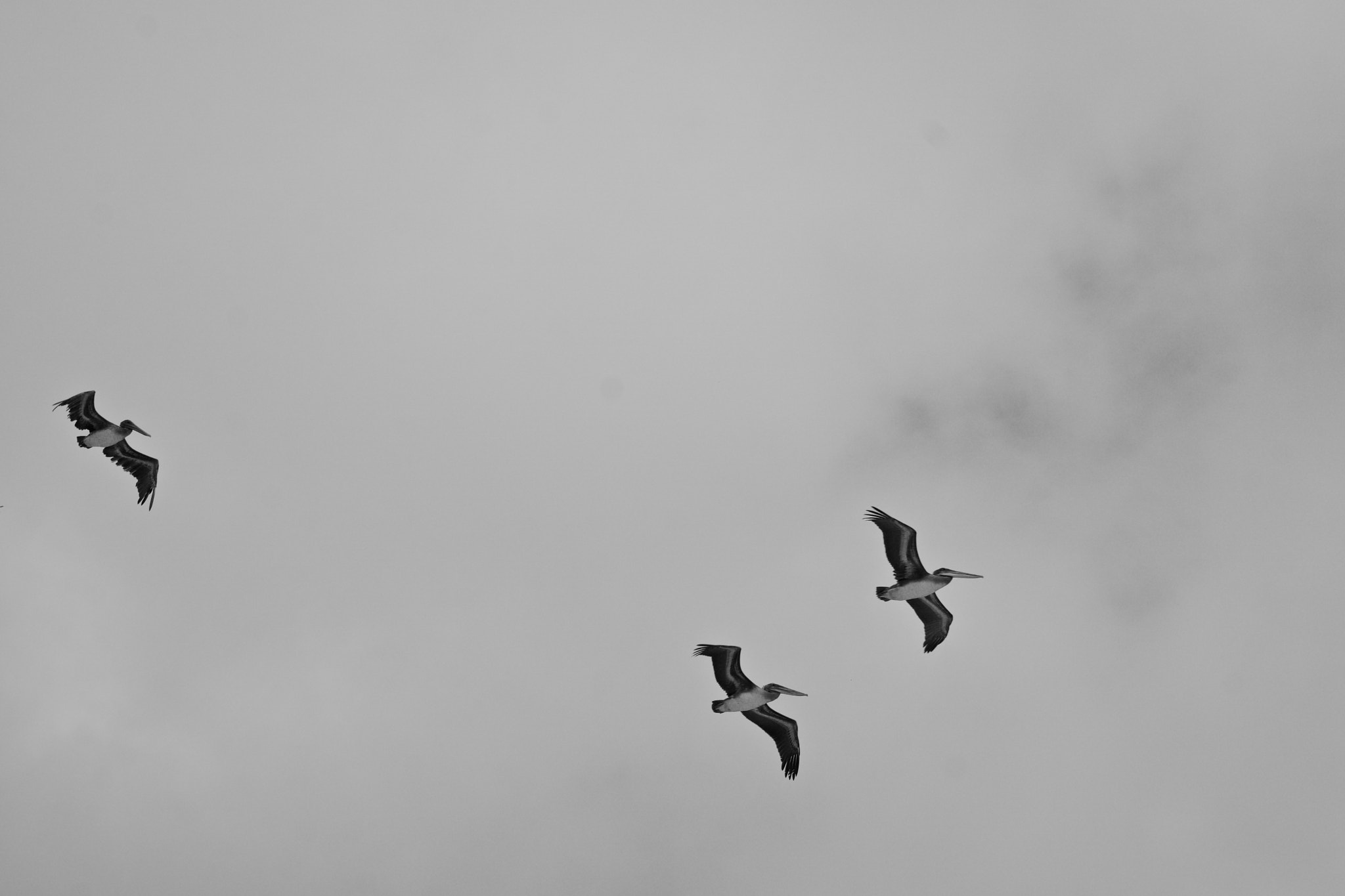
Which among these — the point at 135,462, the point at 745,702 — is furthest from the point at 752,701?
the point at 135,462

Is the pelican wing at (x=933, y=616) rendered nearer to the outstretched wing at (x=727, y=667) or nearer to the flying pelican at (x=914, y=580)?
the flying pelican at (x=914, y=580)

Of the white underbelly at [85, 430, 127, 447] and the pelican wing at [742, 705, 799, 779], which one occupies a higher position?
the white underbelly at [85, 430, 127, 447]


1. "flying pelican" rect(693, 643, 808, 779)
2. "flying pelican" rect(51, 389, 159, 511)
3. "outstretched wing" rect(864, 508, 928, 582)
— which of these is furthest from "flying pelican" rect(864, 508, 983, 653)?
"flying pelican" rect(51, 389, 159, 511)

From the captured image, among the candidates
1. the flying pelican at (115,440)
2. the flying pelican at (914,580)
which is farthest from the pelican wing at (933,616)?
the flying pelican at (115,440)

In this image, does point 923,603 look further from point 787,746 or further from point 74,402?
point 74,402

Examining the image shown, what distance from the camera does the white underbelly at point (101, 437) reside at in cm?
4484

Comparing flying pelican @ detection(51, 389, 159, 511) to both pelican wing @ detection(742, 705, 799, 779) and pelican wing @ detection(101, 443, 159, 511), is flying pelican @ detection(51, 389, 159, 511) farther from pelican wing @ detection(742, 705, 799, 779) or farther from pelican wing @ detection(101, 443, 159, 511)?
pelican wing @ detection(742, 705, 799, 779)

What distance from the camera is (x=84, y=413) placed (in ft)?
144

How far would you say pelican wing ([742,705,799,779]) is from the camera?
136 ft

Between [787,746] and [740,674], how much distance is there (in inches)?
129

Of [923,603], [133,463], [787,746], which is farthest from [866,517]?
[133,463]

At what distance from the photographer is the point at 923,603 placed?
1656 inches

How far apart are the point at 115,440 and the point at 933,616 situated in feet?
90.1

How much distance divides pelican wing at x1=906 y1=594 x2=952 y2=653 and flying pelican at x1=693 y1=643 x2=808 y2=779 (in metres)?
4.39
